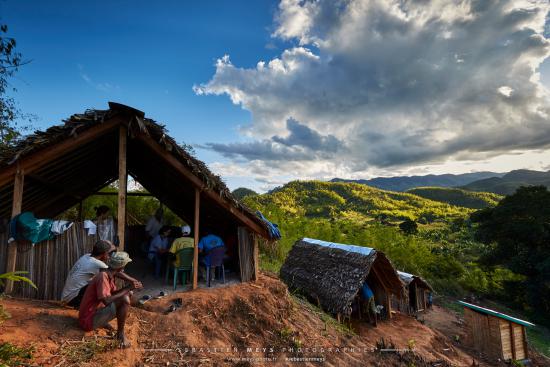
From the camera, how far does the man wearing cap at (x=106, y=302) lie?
372 cm

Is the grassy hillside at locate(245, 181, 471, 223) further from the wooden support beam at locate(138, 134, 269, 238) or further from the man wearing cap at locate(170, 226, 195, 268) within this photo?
the man wearing cap at locate(170, 226, 195, 268)

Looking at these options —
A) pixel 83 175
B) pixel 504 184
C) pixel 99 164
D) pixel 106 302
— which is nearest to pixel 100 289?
pixel 106 302

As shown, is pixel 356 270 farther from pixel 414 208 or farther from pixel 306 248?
pixel 414 208

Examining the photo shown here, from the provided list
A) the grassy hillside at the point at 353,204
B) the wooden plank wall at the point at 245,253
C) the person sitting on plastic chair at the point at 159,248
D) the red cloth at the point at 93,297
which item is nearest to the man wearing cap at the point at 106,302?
the red cloth at the point at 93,297

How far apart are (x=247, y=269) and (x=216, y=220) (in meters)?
2.19

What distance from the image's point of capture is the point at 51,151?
4.68 m

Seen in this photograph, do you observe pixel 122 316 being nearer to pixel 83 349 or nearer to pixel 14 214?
pixel 83 349

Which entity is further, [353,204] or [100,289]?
[353,204]

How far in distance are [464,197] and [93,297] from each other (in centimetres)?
12589

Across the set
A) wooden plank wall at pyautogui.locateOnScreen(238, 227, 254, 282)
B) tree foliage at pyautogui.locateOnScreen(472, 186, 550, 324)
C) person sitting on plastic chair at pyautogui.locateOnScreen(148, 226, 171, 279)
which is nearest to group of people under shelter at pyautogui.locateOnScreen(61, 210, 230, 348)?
person sitting on plastic chair at pyautogui.locateOnScreen(148, 226, 171, 279)

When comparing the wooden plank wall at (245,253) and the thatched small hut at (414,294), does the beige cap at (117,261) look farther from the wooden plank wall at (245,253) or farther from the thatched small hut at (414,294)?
the thatched small hut at (414,294)

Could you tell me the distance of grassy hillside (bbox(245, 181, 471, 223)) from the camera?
6981cm

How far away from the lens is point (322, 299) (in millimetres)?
10102

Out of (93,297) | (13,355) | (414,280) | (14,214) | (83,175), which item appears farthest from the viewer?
(414,280)
